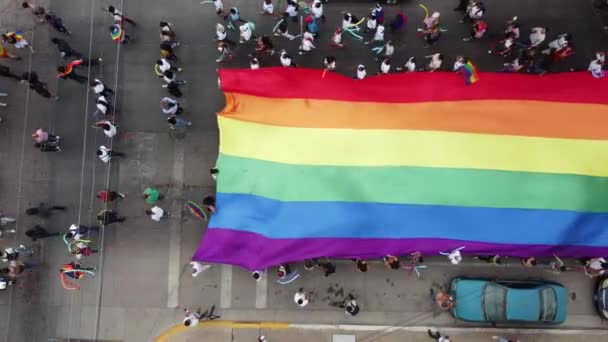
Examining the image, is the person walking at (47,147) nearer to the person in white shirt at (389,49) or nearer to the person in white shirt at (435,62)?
the person in white shirt at (389,49)

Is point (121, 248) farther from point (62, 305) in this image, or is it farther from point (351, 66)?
point (351, 66)

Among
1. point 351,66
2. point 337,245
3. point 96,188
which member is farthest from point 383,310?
point 96,188

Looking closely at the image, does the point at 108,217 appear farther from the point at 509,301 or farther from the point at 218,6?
the point at 509,301

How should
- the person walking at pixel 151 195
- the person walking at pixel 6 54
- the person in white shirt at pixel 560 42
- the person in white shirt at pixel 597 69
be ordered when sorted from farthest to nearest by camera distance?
the person walking at pixel 6 54 → the person walking at pixel 151 195 → the person in white shirt at pixel 560 42 → the person in white shirt at pixel 597 69

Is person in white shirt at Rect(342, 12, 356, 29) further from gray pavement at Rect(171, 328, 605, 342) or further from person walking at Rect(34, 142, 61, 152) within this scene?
person walking at Rect(34, 142, 61, 152)

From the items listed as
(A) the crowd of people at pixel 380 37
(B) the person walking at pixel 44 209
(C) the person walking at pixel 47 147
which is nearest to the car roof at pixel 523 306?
(A) the crowd of people at pixel 380 37

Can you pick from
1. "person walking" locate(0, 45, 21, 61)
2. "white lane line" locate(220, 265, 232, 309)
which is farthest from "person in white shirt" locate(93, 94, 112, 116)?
"white lane line" locate(220, 265, 232, 309)
